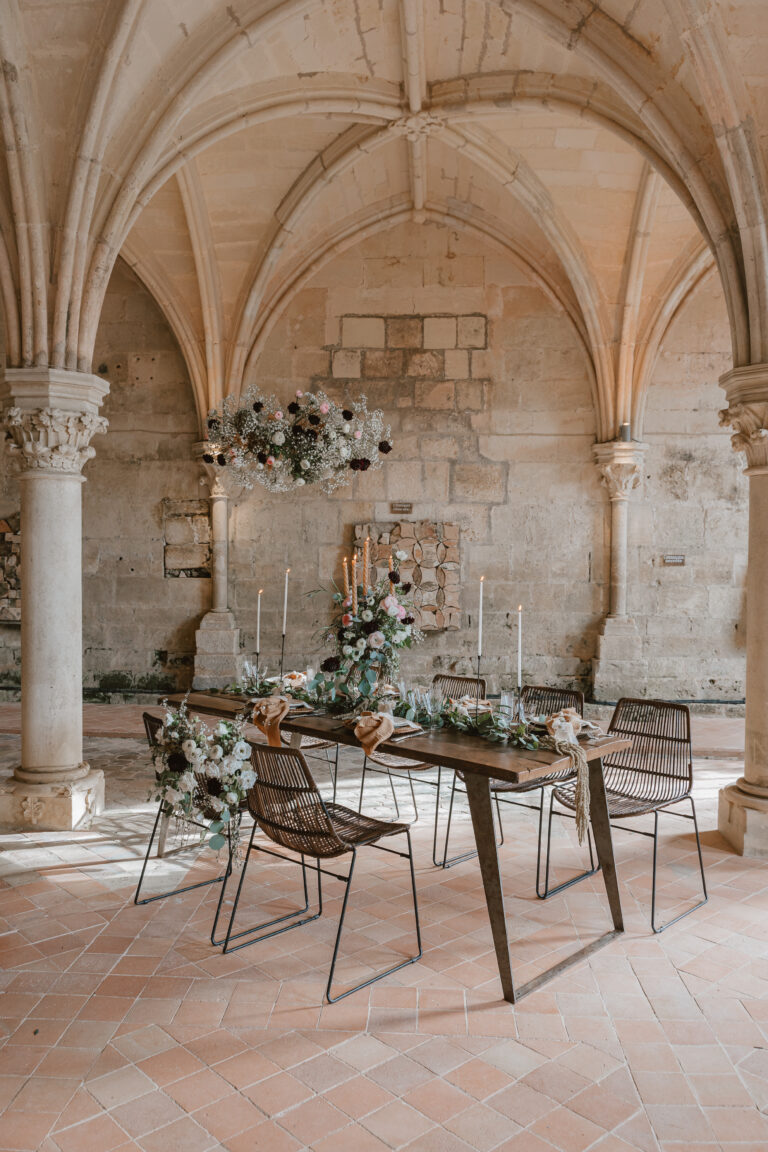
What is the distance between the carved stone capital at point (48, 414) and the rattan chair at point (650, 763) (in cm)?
345

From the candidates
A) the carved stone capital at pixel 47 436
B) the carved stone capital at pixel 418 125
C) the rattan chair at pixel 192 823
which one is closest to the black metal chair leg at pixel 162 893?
the rattan chair at pixel 192 823

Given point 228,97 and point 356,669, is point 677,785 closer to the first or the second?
point 356,669

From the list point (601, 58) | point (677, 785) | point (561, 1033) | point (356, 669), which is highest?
point (601, 58)

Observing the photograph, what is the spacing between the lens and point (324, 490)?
363 inches

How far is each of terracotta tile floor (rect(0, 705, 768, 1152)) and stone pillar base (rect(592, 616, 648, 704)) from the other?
4.59m

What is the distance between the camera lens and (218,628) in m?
9.18

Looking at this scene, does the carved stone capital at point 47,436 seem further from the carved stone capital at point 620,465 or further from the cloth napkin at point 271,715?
the carved stone capital at point 620,465

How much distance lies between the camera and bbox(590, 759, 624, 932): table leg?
3611 millimetres

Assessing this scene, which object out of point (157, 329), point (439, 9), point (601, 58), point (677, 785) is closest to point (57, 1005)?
point (677, 785)

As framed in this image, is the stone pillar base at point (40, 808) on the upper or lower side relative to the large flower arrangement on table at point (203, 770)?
lower

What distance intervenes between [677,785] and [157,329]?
25.2ft

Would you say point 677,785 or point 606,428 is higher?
point 606,428

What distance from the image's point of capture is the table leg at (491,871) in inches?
120

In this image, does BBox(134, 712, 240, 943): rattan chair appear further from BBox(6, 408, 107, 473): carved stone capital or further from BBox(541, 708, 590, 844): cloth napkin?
BBox(6, 408, 107, 473): carved stone capital
